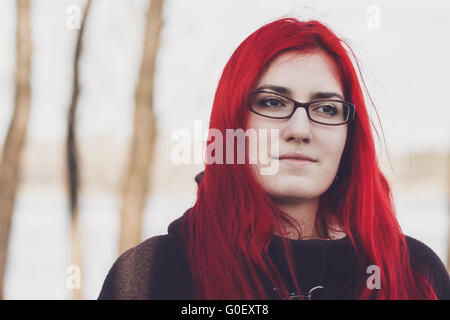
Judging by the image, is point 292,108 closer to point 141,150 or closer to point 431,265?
point 431,265

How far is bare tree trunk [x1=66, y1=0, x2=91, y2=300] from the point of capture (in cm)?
474

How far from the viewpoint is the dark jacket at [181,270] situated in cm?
158

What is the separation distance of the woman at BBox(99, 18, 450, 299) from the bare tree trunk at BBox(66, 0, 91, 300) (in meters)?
3.40

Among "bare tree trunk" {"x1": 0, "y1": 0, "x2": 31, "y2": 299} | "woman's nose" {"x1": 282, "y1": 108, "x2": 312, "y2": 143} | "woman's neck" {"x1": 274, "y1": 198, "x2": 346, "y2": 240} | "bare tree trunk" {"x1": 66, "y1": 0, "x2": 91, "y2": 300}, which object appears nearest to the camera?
"woman's nose" {"x1": 282, "y1": 108, "x2": 312, "y2": 143}

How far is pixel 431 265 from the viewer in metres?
1.79

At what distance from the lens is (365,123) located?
171 centimetres

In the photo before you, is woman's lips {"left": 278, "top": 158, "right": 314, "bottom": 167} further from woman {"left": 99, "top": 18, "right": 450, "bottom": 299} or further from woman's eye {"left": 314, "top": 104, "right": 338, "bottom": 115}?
woman's eye {"left": 314, "top": 104, "right": 338, "bottom": 115}

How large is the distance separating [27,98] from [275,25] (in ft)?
11.3

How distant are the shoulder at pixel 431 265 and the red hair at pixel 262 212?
0.05 metres

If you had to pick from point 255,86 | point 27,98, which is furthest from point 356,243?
point 27,98

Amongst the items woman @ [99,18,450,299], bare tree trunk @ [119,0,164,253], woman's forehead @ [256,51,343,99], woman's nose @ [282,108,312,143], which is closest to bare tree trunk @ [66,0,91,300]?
bare tree trunk @ [119,0,164,253]

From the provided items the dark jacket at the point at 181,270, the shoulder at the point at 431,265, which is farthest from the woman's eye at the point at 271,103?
the shoulder at the point at 431,265

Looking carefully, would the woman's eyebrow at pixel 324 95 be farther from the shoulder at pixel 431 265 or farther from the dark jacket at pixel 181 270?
the shoulder at pixel 431 265

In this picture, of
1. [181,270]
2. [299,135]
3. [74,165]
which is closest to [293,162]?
[299,135]
